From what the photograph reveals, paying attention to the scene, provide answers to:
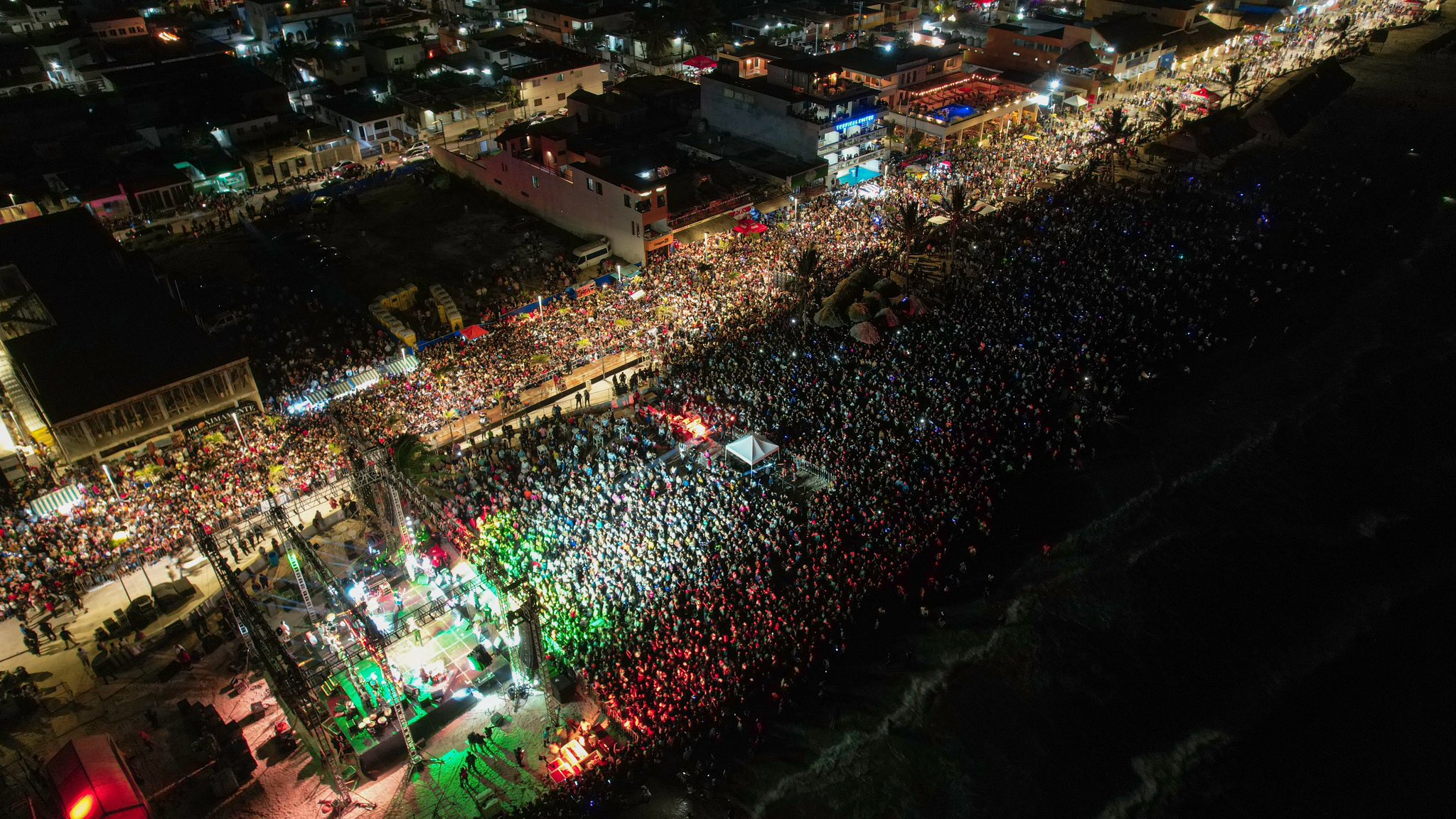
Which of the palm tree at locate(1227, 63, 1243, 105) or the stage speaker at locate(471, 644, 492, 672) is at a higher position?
the palm tree at locate(1227, 63, 1243, 105)

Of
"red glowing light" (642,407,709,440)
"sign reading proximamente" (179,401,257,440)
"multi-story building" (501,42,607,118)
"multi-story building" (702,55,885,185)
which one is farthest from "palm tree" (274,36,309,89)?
"red glowing light" (642,407,709,440)

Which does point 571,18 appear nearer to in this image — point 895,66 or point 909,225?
point 895,66

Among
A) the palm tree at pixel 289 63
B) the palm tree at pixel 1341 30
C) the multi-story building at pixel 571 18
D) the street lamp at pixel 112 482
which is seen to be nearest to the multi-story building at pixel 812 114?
the multi-story building at pixel 571 18

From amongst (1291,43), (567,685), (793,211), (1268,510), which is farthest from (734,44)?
(567,685)

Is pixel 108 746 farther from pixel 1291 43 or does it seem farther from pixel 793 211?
pixel 1291 43

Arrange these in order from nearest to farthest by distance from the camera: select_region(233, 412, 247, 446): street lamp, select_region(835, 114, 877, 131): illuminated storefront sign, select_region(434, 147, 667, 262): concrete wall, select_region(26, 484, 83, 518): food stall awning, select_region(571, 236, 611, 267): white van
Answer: select_region(26, 484, 83, 518): food stall awning < select_region(233, 412, 247, 446): street lamp < select_region(434, 147, 667, 262): concrete wall < select_region(571, 236, 611, 267): white van < select_region(835, 114, 877, 131): illuminated storefront sign

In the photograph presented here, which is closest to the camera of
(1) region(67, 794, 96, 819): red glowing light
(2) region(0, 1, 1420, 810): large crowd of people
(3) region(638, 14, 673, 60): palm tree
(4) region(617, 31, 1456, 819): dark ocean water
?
(1) region(67, 794, 96, 819): red glowing light

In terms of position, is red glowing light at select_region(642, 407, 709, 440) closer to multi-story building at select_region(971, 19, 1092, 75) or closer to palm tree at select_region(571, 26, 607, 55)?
multi-story building at select_region(971, 19, 1092, 75)
